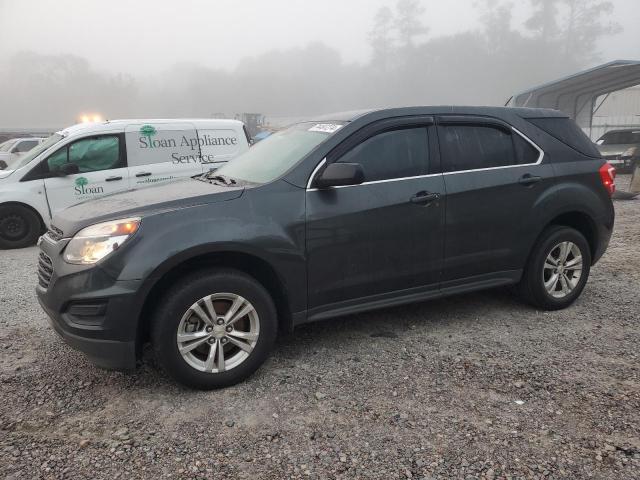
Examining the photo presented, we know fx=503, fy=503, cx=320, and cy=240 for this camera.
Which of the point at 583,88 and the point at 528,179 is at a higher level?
the point at 583,88

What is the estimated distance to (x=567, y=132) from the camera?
170 inches

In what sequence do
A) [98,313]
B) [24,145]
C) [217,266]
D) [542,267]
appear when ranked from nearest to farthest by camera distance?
[98,313] → [217,266] → [542,267] → [24,145]

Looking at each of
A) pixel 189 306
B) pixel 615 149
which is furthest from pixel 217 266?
pixel 615 149

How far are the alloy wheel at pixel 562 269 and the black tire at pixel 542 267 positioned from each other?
0.09 feet

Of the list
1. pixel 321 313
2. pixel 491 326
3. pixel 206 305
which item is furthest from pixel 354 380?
pixel 491 326

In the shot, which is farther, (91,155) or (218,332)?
(91,155)

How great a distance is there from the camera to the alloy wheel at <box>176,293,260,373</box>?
298 centimetres

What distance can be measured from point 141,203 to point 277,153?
1.11m

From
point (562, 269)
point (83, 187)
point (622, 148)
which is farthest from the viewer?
point (622, 148)

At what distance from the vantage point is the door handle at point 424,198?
11.7ft

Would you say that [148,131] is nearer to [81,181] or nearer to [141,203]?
[81,181]

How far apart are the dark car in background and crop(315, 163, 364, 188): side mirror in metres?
Answer: 14.8

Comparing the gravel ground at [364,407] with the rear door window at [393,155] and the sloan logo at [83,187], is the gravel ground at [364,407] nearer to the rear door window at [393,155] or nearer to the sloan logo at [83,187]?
the rear door window at [393,155]

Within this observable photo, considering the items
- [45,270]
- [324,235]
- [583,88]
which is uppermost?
[583,88]
